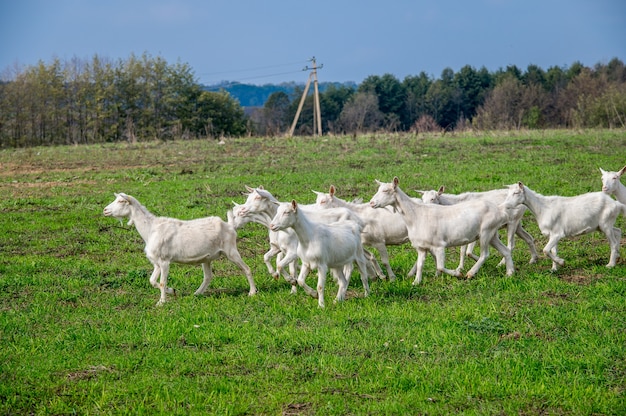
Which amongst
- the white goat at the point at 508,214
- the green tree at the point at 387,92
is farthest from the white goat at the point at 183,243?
the green tree at the point at 387,92

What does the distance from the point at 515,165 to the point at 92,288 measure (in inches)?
612

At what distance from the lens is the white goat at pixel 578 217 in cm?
1196

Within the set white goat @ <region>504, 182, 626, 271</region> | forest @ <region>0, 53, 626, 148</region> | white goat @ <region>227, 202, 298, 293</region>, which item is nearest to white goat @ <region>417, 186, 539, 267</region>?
white goat @ <region>504, 182, 626, 271</region>

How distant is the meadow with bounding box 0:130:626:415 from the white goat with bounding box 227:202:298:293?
0.80ft

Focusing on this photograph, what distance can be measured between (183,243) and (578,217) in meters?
6.01

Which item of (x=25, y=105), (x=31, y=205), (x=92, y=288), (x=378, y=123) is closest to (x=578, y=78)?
(x=378, y=123)

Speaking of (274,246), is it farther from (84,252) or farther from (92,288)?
(84,252)

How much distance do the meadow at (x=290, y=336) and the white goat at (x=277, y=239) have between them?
0.24 m

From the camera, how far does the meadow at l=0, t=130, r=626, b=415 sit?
7.22 metres

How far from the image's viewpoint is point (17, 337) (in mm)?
9273

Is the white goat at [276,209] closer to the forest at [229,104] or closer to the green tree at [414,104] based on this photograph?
the forest at [229,104]

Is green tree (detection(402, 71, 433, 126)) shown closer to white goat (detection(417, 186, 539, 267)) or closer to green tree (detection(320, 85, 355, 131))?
green tree (detection(320, 85, 355, 131))

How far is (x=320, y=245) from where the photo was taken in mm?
10414

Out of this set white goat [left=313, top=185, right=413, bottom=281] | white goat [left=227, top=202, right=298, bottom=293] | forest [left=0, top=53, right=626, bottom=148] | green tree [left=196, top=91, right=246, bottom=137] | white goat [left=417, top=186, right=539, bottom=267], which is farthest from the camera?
green tree [left=196, top=91, right=246, bottom=137]
